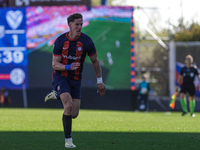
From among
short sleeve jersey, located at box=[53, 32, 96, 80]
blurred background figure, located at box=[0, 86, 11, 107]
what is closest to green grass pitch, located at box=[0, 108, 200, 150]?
short sleeve jersey, located at box=[53, 32, 96, 80]

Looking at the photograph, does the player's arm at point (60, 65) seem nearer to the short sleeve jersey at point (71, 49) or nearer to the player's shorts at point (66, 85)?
the short sleeve jersey at point (71, 49)

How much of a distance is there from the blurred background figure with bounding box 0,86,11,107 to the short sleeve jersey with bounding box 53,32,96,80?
1431cm

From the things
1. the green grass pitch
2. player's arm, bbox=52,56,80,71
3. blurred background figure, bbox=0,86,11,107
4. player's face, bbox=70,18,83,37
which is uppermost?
player's face, bbox=70,18,83,37

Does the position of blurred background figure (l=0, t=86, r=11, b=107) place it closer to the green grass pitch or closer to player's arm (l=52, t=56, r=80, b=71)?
the green grass pitch

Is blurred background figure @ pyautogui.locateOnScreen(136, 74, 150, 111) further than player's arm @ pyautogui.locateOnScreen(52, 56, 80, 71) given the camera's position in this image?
Yes

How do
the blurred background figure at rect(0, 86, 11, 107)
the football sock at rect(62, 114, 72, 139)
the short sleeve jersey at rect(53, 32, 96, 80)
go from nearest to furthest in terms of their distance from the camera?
the football sock at rect(62, 114, 72, 139), the short sleeve jersey at rect(53, 32, 96, 80), the blurred background figure at rect(0, 86, 11, 107)

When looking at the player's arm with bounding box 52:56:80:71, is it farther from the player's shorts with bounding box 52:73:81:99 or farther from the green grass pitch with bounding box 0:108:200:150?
the green grass pitch with bounding box 0:108:200:150

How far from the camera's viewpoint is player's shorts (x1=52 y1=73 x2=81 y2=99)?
7.14 m

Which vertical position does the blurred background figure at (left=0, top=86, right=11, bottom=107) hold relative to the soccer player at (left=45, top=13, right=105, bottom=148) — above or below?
below

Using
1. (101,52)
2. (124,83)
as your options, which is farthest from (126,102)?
(101,52)

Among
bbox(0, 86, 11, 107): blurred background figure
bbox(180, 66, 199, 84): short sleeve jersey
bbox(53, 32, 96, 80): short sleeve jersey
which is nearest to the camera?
bbox(53, 32, 96, 80): short sleeve jersey
